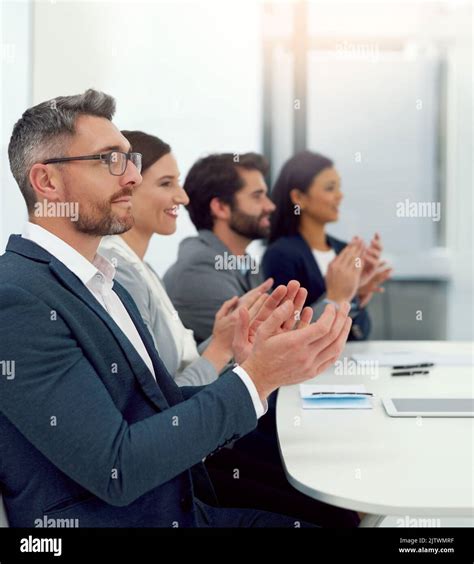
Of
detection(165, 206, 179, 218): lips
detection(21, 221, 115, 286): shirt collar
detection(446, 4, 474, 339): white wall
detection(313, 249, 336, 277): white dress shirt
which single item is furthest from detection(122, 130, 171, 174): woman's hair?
detection(446, 4, 474, 339): white wall

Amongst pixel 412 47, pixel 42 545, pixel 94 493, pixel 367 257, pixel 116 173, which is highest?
pixel 412 47

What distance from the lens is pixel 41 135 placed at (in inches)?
41.8

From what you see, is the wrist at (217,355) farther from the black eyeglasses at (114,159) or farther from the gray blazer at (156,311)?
the black eyeglasses at (114,159)

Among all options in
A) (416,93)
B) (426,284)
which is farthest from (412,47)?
(426,284)

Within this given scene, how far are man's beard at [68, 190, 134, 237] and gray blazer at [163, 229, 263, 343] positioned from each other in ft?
3.24

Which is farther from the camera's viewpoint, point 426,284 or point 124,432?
point 426,284

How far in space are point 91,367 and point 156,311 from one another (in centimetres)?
73

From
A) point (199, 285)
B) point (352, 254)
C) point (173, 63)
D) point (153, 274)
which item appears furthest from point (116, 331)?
point (173, 63)

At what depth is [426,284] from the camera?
13.8ft

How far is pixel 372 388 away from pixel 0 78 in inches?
52.0

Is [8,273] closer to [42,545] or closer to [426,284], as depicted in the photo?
[42,545]

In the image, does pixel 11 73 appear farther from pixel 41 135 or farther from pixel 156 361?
pixel 156 361

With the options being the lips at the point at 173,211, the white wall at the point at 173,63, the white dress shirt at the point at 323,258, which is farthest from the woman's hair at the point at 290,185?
the lips at the point at 173,211

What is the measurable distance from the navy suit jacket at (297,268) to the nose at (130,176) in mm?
1620
